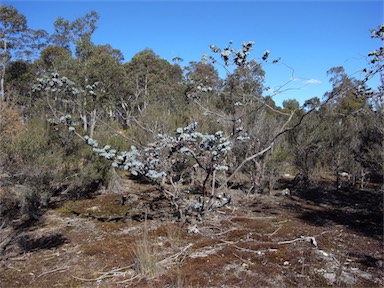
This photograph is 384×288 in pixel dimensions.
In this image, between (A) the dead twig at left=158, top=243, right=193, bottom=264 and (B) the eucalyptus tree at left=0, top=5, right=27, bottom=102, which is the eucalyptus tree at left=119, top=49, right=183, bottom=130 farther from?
(A) the dead twig at left=158, top=243, right=193, bottom=264

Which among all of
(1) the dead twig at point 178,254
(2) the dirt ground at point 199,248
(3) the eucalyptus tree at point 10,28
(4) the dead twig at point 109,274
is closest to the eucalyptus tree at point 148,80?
(3) the eucalyptus tree at point 10,28

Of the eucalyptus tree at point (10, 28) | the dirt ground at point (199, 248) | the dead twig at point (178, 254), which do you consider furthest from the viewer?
the eucalyptus tree at point (10, 28)

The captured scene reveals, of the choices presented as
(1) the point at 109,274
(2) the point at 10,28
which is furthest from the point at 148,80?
(1) the point at 109,274

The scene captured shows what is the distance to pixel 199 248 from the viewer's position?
180 inches

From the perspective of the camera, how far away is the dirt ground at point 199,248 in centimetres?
364

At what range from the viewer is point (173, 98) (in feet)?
87.3

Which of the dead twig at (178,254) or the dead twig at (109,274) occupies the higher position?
the dead twig at (178,254)

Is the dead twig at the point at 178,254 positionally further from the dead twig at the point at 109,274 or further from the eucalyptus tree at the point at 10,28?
the eucalyptus tree at the point at 10,28

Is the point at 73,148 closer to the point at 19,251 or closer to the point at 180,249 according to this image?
the point at 19,251

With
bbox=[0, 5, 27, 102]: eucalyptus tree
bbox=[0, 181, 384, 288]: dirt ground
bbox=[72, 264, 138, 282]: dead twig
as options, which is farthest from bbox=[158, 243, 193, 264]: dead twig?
bbox=[0, 5, 27, 102]: eucalyptus tree

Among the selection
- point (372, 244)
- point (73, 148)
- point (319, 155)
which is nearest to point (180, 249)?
point (372, 244)

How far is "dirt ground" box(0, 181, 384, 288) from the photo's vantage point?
364 centimetres

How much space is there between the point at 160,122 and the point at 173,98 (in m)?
15.8

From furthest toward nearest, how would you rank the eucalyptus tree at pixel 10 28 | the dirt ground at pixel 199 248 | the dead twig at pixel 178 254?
the eucalyptus tree at pixel 10 28, the dead twig at pixel 178 254, the dirt ground at pixel 199 248
